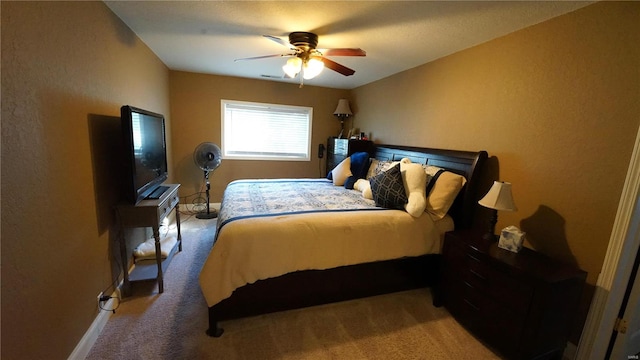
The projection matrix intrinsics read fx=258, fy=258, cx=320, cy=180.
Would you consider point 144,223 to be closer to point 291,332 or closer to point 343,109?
point 291,332

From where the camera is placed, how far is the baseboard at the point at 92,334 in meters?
1.52

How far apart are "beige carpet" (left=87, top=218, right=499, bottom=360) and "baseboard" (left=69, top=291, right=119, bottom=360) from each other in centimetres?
4

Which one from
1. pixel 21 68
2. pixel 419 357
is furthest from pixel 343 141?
pixel 21 68

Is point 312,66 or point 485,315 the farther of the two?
point 312,66

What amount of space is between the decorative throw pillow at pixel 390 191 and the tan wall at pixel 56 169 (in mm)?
2197

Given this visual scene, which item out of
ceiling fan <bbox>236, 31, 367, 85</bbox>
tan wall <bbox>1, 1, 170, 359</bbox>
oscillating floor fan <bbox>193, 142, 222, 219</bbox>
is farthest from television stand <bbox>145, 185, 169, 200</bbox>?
ceiling fan <bbox>236, 31, 367, 85</bbox>

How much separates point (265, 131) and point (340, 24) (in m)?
2.77

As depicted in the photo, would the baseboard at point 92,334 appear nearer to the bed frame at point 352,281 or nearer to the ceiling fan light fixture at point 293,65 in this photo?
the bed frame at point 352,281

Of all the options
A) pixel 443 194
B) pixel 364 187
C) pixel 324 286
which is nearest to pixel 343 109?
pixel 364 187

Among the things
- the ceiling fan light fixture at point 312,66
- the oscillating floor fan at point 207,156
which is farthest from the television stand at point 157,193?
the ceiling fan light fixture at point 312,66

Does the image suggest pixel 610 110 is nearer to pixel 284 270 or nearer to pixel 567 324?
pixel 567 324

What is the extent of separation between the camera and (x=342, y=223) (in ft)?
6.61

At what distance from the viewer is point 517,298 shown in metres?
1.55

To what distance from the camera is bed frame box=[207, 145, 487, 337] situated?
1.86 meters
